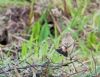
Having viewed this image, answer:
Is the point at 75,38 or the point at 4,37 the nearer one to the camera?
the point at 75,38

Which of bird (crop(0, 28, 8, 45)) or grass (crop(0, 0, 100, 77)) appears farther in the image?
bird (crop(0, 28, 8, 45))

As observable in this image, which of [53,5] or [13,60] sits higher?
[53,5]

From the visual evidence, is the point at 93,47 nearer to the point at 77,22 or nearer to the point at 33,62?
the point at 77,22

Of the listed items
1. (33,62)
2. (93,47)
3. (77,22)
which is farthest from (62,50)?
(77,22)

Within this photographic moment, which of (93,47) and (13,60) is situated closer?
(13,60)

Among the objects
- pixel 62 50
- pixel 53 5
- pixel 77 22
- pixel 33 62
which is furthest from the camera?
pixel 53 5

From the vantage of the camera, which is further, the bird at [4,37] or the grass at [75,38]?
the bird at [4,37]

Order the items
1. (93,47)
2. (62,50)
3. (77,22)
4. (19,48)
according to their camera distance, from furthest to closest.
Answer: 1. (77,22)
2. (93,47)
3. (19,48)
4. (62,50)

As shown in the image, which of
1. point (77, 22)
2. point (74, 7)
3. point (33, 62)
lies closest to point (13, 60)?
point (33, 62)
